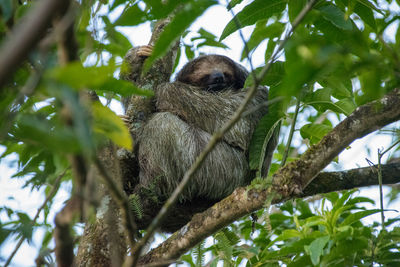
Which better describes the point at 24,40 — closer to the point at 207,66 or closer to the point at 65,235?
the point at 65,235

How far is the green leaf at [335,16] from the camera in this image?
13.3 ft

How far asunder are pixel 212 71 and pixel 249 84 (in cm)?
429

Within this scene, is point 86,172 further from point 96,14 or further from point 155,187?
point 155,187

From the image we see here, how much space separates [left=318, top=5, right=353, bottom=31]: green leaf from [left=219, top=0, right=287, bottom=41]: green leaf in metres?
0.67

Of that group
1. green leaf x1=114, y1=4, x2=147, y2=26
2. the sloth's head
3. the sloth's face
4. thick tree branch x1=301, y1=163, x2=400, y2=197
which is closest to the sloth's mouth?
the sloth's face

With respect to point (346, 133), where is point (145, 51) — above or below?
above

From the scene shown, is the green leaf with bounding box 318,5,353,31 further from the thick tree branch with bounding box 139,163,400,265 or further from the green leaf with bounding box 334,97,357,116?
the thick tree branch with bounding box 139,163,400,265

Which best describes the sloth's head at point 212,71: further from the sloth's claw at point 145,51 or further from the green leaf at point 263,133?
the green leaf at point 263,133

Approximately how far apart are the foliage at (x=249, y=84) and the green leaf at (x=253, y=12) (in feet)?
0.04

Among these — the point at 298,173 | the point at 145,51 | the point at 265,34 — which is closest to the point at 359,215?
the point at 298,173

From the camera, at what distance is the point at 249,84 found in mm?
4977

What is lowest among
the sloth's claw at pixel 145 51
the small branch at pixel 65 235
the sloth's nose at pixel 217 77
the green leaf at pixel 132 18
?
the small branch at pixel 65 235

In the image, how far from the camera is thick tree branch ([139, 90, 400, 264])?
4207 millimetres

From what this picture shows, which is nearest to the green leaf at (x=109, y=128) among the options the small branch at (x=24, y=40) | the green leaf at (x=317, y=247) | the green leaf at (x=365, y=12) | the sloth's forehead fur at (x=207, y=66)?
the small branch at (x=24, y=40)
